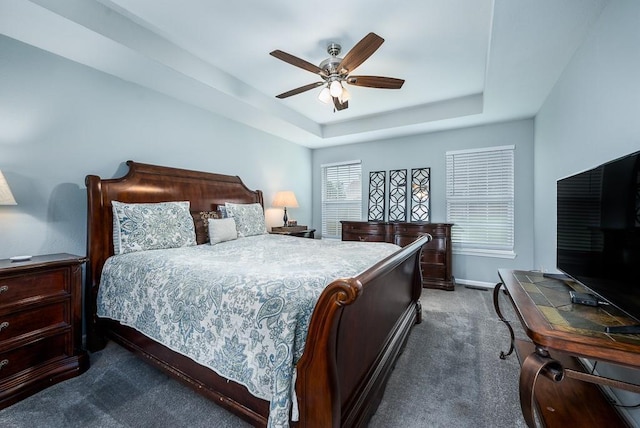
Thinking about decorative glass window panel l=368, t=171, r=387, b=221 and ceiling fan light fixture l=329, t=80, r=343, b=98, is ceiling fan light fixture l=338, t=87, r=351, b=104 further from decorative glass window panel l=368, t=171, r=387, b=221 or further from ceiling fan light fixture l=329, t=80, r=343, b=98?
decorative glass window panel l=368, t=171, r=387, b=221

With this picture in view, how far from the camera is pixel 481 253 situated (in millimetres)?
4145

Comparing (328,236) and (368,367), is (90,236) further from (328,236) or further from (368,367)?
(328,236)

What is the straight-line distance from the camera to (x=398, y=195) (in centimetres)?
475

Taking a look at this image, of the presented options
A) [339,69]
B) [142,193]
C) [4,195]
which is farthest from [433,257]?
[4,195]

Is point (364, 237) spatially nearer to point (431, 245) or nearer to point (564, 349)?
point (431, 245)

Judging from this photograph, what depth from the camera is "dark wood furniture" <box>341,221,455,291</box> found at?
399cm

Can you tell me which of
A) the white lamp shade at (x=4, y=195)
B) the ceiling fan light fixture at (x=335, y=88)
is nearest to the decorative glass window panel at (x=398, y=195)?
the ceiling fan light fixture at (x=335, y=88)

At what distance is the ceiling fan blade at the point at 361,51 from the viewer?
196 centimetres

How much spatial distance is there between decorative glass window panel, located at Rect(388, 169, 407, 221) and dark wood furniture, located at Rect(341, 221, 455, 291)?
478 mm

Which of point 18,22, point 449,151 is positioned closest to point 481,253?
point 449,151

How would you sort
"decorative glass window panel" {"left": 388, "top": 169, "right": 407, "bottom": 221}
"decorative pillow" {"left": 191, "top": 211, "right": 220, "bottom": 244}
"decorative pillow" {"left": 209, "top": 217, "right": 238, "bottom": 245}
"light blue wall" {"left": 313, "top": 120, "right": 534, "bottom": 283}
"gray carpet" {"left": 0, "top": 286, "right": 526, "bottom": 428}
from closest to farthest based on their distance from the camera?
"gray carpet" {"left": 0, "top": 286, "right": 526, "bottom": 428} < "decorative pillow" {"left": 209, "top": 217, "right": 238, "bottom": 245} < "decorative pillow" {"left": 191, "top": 211, "right": 220, "bottom": 244} < "light blue wall" {"left": 313, "top": 120, "right": 534, "bottom": 283} < "decorative glass window panel" {"left": 388, "top": 169, "right": 407, "bottom": 221}

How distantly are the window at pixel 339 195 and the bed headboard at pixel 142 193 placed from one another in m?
2.03

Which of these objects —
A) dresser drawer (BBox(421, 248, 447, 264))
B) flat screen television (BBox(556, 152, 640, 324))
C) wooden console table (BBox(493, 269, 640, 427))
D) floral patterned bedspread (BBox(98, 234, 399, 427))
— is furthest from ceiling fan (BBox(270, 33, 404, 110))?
dresser drawer (BBox(421, 248, 447, 264))

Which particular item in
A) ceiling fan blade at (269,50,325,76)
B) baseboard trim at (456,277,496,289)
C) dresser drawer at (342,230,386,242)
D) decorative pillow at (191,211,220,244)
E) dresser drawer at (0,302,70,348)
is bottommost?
baseboard trim at (456,277,496,289)
